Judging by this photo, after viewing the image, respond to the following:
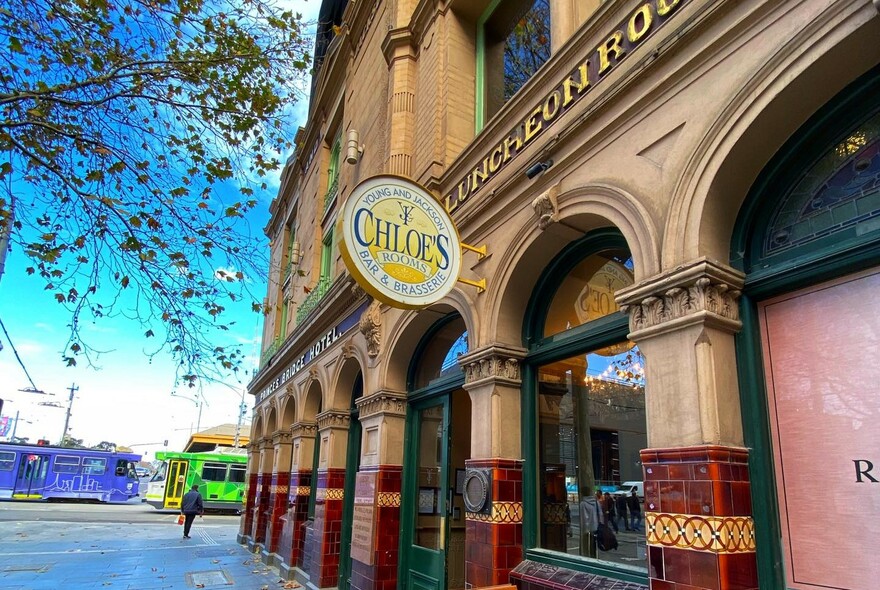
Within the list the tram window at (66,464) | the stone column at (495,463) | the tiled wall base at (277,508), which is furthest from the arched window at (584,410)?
the tram window at (66,464)

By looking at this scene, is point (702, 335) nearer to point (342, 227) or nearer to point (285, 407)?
point (342, 227)

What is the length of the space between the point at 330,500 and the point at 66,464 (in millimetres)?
27378

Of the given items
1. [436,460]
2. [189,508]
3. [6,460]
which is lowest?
[189,508]

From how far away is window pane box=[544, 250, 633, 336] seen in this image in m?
5.48

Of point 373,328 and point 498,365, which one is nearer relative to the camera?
point 498,365

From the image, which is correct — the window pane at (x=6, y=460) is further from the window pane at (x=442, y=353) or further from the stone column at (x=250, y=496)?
the window pane at (x=442, y=353)

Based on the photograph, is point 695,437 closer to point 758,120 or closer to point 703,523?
point 703,523

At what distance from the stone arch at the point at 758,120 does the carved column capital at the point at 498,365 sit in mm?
2332

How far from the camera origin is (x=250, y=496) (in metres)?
18.5

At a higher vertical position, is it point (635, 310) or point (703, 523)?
point (635, 310)

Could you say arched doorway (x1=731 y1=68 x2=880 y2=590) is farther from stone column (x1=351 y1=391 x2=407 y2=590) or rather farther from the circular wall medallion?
stone column (x1=351 y1=391 x2=407 y2=590)

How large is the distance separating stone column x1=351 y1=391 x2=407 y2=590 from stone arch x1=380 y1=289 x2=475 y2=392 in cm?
23

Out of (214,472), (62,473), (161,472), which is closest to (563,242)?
(214,472)

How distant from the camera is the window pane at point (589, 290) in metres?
5.48
